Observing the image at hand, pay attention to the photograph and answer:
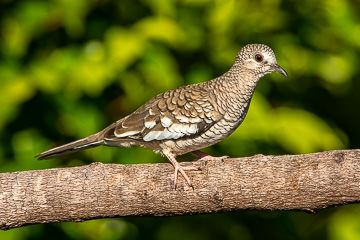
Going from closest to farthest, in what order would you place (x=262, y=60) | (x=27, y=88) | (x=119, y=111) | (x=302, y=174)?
(x=302, y=174) < (x=262, y=60) < (x=27, y=88) < (x=119, y=111)

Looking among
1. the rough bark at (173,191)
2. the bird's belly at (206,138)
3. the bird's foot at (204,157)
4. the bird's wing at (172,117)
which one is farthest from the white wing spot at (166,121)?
the rough bark at (173,191)

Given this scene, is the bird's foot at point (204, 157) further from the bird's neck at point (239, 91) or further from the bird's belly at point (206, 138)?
the bird's neck at point (239, 91)

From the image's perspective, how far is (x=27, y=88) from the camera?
426cm

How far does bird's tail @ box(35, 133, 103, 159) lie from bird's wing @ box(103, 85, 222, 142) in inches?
5.6

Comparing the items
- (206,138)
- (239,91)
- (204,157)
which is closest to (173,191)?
(206,138)

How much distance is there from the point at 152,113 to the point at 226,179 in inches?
28.0

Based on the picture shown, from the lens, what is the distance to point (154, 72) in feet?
13.7

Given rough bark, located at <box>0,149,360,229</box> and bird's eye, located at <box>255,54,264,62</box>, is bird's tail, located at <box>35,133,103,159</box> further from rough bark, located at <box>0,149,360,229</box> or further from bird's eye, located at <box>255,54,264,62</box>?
bird's eye, located at <box>255,54,264,62</box>

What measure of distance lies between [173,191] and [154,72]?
0.88m

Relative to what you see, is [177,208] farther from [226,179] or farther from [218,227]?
[218,227]

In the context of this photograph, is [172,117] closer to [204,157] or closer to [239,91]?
[204,157]

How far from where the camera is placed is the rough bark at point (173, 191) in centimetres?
358

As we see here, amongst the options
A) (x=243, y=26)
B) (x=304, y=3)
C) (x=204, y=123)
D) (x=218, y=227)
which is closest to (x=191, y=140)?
(x=204, y=123)

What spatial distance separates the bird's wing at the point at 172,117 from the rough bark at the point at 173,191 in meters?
0.34
